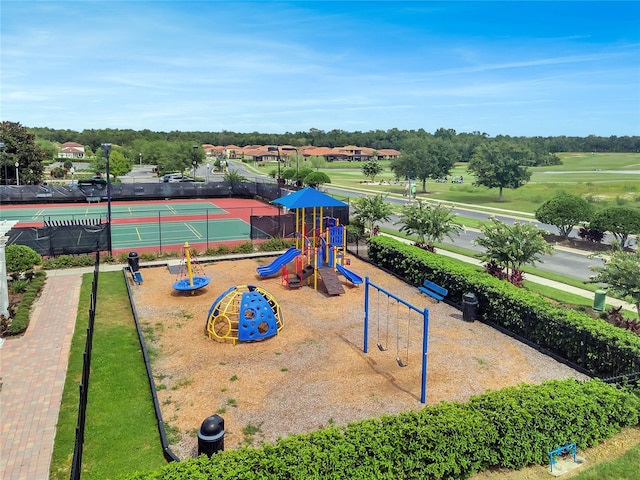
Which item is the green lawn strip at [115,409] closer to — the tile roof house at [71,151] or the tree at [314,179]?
the tree at [314,179]

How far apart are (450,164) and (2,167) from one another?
186 feet

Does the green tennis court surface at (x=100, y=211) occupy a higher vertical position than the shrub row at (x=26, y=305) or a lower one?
higher

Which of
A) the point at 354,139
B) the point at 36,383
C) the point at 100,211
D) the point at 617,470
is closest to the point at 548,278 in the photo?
the point at 617,470

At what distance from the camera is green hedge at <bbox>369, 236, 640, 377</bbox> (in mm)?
11609

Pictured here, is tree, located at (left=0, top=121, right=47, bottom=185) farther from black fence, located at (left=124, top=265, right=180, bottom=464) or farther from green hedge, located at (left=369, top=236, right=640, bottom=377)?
green hedge, located at (left=369, top=236, right=640, bottom=377)

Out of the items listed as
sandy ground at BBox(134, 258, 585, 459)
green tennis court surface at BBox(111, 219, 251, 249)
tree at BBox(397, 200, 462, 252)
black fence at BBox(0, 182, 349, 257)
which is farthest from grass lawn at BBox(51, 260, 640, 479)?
tree at BBox(397, 200, 462, 252)

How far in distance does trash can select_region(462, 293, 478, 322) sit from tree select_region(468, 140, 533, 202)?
132 feet

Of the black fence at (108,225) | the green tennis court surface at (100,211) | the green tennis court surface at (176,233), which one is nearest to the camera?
the black fence at (108,225)


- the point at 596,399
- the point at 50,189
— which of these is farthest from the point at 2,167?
the point at 596,399

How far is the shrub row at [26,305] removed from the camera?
1431cm

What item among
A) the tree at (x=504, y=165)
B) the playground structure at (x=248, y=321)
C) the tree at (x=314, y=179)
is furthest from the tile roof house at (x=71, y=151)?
the playground structure at (x=248, y=321)

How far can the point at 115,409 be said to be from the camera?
10250 millimetres

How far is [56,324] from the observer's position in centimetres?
1529

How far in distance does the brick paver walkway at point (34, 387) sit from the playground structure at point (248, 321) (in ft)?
13.4
